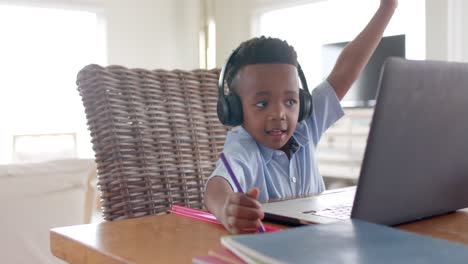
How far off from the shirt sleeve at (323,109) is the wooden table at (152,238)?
46 cm

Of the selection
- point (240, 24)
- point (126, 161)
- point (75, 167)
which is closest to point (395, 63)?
point (126, 161)

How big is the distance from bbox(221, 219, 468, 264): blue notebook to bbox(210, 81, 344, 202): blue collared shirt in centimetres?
42

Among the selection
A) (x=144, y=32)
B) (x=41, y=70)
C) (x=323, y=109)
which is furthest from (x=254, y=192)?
(x=144, y=32)

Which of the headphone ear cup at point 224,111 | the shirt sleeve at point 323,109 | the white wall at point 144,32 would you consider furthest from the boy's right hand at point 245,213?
the white wall at point 144,32

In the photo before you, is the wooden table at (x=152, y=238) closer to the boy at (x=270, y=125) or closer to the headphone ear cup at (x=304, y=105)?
the boy at (x=270, y=125)

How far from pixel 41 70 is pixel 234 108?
4206 mm

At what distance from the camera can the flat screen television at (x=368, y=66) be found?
13.1 feet

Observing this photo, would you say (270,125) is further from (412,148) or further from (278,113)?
(412,148)

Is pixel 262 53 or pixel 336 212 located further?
pixel 262 53

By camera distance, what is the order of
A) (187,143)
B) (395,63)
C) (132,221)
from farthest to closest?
(187,143) → (132,221) → (395,63)

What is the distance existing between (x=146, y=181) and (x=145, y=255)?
500 millimetres

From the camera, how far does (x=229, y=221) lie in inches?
23.8

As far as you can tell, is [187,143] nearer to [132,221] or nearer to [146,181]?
[146,181]

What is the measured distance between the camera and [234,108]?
97cm
